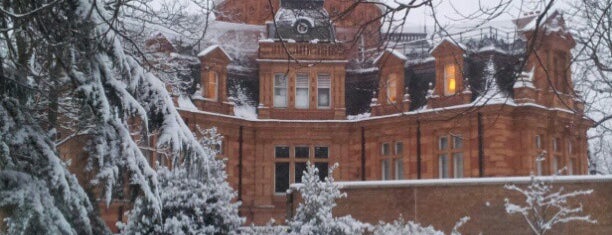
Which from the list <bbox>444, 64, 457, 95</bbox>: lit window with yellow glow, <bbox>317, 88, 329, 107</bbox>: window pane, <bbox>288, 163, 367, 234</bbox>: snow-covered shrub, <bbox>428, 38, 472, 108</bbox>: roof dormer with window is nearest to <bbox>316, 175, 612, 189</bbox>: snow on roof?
<bbox>288, 163, 367, 234</bbox>: snow-covered shrub

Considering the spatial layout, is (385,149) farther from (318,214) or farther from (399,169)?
(318,214)

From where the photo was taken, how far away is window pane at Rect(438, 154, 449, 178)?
25.4m

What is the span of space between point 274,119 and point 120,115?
1755 centimetres


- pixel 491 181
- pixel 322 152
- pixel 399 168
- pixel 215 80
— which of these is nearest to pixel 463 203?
pixel 491 181

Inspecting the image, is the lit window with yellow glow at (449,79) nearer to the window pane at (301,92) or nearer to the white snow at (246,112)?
the window pane at (301,92)

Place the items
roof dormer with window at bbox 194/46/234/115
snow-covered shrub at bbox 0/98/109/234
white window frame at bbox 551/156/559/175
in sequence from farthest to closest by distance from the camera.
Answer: roof dormer with window at bbox 194/46/234/115 < white window frame at bbox 551/156/559/175 < snow-covered shrub at bbox 0/98/109/234

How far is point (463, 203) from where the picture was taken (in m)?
19.7

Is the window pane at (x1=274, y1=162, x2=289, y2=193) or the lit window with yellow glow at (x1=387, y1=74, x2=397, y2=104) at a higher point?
the lit window with yellow glow at (x1=387, y1=74, x2=397, y2=104)

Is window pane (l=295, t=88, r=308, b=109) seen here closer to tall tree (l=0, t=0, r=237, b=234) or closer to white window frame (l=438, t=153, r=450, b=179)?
white window frame (l=438, t=153, r=450, b=179)

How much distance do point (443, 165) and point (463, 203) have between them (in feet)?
19.4

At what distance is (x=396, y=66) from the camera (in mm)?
26734

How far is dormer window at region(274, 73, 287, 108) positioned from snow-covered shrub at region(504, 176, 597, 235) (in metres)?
9.76

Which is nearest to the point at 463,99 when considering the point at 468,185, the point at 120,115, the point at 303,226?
the point at 468,185

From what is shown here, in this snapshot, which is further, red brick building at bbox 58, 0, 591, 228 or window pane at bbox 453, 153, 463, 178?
window pane at bbox 453, 153, 463, 178
